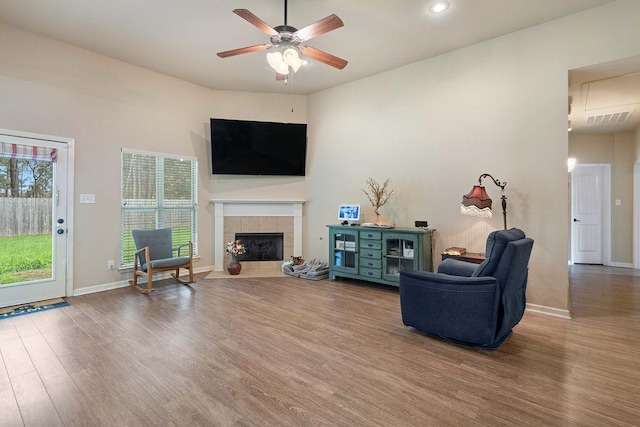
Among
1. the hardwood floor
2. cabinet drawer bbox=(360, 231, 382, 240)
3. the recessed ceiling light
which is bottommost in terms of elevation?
the hardwood floor

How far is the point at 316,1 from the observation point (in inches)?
122

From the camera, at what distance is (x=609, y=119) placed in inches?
207

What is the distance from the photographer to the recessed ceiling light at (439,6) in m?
3.10

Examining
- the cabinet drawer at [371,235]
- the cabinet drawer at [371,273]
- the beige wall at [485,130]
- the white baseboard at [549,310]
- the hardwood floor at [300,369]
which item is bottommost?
the hardwood floor at [300,369]

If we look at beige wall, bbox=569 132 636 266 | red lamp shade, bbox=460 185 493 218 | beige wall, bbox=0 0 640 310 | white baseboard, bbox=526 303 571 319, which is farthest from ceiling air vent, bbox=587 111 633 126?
white baseboard, bbox=526 303 571 319

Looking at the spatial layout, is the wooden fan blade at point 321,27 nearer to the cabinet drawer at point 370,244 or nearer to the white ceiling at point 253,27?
the white ceiling at point 253,27

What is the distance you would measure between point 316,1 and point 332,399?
3.58 metres

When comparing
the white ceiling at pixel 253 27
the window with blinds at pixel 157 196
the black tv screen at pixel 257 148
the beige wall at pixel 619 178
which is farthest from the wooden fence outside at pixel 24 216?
the beige wall at pixel 619 178

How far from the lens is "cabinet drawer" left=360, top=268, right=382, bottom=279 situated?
4398 mm

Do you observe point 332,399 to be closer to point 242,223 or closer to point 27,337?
point 27,337

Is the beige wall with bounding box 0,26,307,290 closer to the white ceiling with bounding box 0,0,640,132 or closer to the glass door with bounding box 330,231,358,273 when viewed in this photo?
the white ceiling with bounding box 0,0,640,132

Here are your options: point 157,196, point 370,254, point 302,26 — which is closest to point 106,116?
point 157,196

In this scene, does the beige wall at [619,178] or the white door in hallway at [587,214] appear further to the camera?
the white door in hallway at [587,214]

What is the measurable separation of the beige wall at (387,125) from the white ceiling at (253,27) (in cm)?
27
